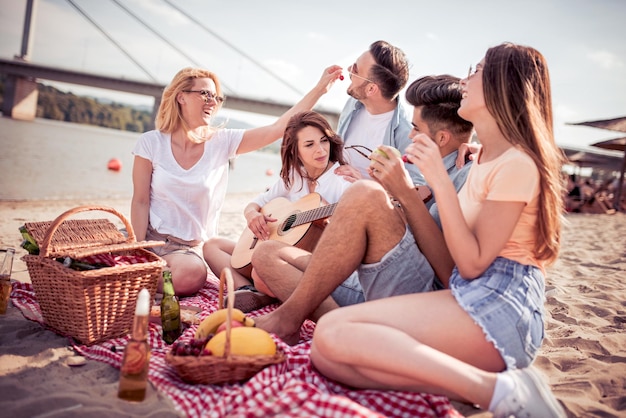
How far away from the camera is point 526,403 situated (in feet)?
5.04

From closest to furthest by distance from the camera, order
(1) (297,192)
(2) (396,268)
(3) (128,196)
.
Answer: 1. (2) (396,268)
2. (1) (297,192)
3. (3) (128,196)

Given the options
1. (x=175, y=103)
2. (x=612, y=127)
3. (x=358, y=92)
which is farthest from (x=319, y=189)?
(x=612, y=127)

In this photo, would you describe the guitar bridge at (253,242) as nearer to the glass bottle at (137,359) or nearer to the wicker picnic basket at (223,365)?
the wicker picnic basket at (223,365)

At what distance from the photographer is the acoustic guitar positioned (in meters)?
2.97

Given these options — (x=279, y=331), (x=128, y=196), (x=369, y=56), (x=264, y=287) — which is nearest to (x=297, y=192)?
(x=264, y=287)

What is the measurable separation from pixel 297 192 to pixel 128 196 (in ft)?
26.4

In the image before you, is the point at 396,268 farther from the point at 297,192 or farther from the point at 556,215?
the point at 297,192

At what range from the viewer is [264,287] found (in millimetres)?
2924

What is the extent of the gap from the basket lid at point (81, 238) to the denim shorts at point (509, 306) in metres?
1.65

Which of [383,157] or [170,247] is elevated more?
[383,157]

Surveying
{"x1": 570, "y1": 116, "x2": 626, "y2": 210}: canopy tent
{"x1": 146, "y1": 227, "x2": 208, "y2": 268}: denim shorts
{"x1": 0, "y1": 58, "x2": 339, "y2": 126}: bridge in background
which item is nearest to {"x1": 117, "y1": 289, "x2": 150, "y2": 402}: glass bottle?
{"x1": 146, "y1": 227, "x2": 208, "y2": 268}: denim shorts

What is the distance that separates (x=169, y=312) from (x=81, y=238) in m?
0.63

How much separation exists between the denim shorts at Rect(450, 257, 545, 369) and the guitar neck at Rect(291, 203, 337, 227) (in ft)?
3.86

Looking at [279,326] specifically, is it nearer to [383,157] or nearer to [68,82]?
[383,157]
